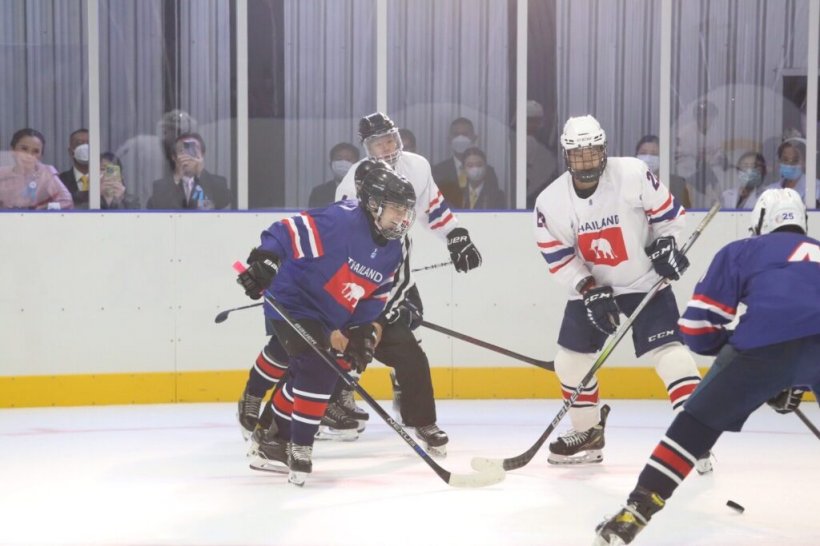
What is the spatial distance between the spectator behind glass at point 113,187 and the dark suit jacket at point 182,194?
4.1 inches

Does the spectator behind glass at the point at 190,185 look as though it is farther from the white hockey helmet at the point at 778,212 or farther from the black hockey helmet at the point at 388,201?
the white hockey helmet at the point at 778,212

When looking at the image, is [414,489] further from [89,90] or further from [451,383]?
[89,90]

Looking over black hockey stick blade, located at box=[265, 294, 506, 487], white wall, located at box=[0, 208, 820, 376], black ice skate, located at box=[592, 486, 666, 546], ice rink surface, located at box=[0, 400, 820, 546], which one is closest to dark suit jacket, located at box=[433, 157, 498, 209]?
white wall, located at box=[0, 208, 820, 376]

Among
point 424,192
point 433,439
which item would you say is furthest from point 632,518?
point 424,192

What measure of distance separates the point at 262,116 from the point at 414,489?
292cm

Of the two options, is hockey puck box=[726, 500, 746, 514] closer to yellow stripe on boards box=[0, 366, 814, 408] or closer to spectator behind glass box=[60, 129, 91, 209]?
yellow stripe on boards box=[0, 366, 814, 408]

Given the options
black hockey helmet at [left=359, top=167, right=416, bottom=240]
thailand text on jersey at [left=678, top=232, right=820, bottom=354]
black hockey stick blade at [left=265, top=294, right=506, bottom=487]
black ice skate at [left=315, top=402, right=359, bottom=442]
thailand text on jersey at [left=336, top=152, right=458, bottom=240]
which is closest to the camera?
thailand text on jersey at [left=678, top=232, right=820, bottom=354]

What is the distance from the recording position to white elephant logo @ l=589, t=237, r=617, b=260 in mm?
4367

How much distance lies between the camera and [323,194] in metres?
6.57

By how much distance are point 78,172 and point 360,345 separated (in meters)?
2.58

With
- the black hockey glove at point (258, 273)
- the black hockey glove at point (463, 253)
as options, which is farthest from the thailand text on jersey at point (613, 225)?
the black hockey glove at point (258, 273)

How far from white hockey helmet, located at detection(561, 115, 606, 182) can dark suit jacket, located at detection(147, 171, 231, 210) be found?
2.55 metres

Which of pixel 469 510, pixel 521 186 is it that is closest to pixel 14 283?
pixel 521 186

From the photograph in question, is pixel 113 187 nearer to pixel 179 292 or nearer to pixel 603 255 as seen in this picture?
pixel 179 292
